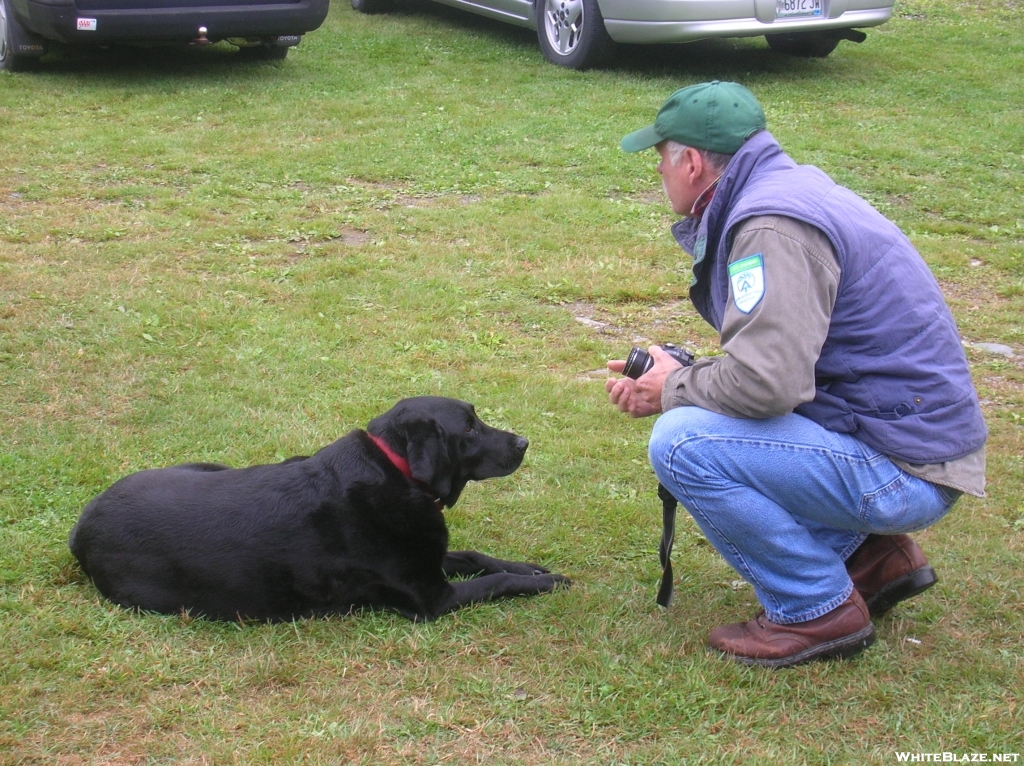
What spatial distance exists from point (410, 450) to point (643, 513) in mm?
1029

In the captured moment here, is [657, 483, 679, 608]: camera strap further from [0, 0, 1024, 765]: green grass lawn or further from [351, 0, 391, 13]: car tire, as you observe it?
[351, 0, 391, 13]: car tire

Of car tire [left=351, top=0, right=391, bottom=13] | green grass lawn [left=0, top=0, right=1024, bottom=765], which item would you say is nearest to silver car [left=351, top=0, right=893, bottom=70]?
green grass lawn [left=0, top=0, right=1024, bottom=765]

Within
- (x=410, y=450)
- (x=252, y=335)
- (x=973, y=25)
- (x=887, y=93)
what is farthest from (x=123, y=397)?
(x=973, y=25)

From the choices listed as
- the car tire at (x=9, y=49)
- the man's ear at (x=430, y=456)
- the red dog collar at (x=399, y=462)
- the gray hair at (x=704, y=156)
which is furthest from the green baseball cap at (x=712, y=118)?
the car tire at (x=9, y=49)

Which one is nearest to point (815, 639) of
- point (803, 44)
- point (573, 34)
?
point (573, 34)

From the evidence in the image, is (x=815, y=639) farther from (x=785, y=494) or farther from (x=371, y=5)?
(x=371, y=5)

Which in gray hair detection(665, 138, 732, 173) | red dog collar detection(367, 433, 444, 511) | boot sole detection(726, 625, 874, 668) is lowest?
boot sole detection(726, 625, 874, 668)

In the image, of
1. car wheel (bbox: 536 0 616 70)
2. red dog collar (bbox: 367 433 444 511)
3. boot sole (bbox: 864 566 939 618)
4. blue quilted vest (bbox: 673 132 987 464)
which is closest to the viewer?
blue quilted vest (bbox: 673 132 987 464)

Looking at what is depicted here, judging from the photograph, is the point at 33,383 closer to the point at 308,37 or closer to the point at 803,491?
the point at 803,491

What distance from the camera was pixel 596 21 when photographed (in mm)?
9688

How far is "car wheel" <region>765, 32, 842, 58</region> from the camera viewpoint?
10.5m

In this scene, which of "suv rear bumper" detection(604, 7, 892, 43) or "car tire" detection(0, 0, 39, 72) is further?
"car tire" detection(0, 0, 39, 72)

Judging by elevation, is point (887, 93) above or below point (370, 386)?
above

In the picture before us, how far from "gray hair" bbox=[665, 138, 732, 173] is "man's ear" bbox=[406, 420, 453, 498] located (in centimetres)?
112
